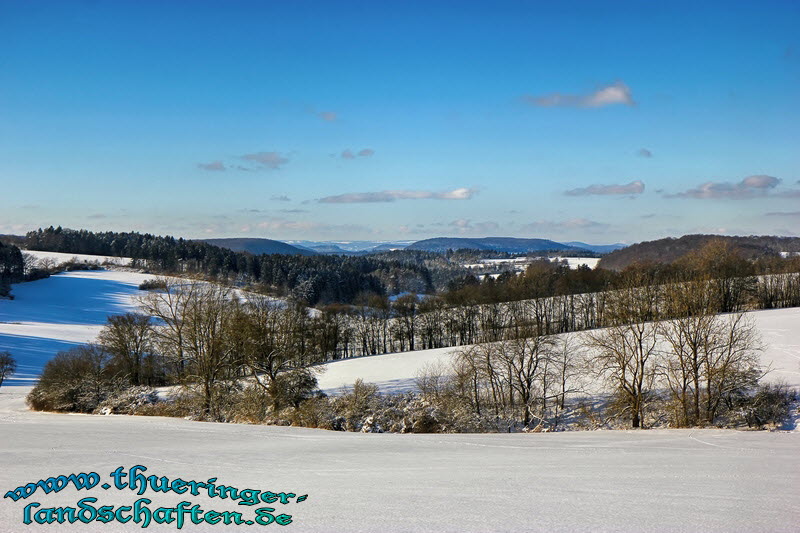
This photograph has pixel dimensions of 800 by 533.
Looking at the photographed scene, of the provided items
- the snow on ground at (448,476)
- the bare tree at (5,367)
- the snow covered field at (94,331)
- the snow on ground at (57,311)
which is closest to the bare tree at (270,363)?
the snow on ground at (448,476)

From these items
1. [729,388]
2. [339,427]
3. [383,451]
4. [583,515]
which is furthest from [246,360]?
[729,388]

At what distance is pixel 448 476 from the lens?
24.7 feet

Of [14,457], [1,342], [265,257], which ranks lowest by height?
[1,342]

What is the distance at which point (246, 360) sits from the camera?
2506 cm

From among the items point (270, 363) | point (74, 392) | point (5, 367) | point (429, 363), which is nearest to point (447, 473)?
point (270, 363)

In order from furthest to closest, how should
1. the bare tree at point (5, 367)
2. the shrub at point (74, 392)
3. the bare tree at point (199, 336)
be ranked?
the bare tree at point (5, 367) → the bare tree at point (199, 336) → the shrub at point (74, 392)

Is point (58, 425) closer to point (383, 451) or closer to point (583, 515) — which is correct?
point (383, 451)

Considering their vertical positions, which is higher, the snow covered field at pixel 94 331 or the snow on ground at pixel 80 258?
the snow on ground at pixel 80 258

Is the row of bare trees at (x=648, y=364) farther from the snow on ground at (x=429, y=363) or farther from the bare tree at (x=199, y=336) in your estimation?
the bare tree at (x=199, y=336)

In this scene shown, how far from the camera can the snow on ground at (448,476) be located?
5.40m

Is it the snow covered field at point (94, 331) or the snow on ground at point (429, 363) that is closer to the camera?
the snow on ground at point (429, 363)

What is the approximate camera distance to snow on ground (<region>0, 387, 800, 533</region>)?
540cm

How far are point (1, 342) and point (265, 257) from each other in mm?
94624

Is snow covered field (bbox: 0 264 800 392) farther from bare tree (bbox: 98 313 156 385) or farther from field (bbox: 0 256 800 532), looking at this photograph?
field (bbox: 0 256 800 532)
